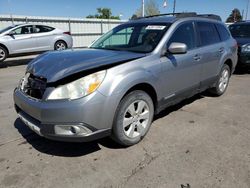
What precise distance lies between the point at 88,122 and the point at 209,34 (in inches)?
130

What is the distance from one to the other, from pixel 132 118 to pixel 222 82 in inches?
125

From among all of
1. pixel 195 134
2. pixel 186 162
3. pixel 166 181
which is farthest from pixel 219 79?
pixel 166 181

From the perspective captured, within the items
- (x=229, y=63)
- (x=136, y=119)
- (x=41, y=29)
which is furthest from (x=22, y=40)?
(x=136, y=119)

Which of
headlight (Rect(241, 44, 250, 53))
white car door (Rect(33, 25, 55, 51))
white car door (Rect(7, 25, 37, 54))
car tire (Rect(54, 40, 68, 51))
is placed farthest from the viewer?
car tire (Rect(54, 40, 68, 51))

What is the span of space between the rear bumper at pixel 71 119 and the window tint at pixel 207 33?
106 inches

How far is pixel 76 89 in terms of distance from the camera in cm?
282

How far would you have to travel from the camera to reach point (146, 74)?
11.1 ft

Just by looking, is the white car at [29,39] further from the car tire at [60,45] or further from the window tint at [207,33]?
the window tint at [207,33]

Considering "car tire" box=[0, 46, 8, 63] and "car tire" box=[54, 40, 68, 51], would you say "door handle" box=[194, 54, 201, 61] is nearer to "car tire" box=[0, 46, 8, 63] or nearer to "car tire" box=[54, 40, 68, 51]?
"car tire" box=[0, 46, 8, 63]

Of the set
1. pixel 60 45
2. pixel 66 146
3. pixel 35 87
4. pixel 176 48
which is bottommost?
pixel 66 146

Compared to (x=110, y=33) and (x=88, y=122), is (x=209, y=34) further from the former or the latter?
(x=88, y=122)

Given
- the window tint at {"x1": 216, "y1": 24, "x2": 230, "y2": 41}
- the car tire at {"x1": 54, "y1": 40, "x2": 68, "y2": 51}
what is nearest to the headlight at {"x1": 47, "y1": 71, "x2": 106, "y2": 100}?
the window tint at {"x1": 216, "y1": 24, "x2": 230, "y2": 41}

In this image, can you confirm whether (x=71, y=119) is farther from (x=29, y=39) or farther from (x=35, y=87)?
(x=29, y=39)

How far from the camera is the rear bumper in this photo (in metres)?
2.77
